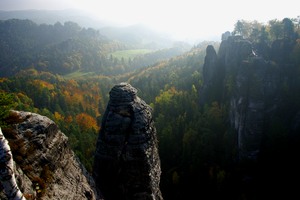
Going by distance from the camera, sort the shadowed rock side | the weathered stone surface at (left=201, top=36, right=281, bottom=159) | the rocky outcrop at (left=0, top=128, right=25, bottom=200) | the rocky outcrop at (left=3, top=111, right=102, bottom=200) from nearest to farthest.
A: the rocky outcrop at (left=0, top=128, right=25, bottom=200)
the rocky outcrop at (left=3, top=111, right=102, bottom=200)
the shadowed rock side
the weathered stone surface at (left=201, top=36, right=281, bottom=159)

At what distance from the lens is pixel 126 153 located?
82.3 feet

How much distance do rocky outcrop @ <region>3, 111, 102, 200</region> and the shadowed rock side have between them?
10.7 feet

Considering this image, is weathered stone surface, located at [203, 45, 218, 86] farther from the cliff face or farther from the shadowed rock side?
the shadowed rock side

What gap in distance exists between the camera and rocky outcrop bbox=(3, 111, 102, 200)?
680 inches

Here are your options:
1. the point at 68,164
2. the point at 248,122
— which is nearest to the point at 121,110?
the point at 68,164

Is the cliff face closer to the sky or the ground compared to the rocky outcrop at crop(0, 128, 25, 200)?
closer to the ground

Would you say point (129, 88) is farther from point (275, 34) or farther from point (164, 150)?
point (275, 34)

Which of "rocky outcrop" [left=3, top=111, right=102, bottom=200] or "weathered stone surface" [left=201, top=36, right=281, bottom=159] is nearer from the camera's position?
"rocky outcrop" [left=3, top=111, right=102, bottom=200]

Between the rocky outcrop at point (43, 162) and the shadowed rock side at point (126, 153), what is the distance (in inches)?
128

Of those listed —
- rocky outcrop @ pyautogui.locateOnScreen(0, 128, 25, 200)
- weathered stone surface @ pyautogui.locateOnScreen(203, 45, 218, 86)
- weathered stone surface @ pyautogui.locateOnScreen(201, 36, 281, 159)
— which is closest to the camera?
rocky outcrop @ pyautogui.locateOnScreen(0, 128, 25, 200)

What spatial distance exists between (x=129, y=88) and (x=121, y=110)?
99.1 inches

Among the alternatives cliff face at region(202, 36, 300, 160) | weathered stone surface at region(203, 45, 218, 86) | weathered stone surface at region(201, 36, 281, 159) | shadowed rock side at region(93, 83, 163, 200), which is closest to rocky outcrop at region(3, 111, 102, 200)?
shadowed rock side at region(93, 83, 163, 200)

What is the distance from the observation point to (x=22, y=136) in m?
18.5

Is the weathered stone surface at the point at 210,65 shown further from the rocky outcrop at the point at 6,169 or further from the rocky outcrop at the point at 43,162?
the rocky outcrop at the point at 6,169
